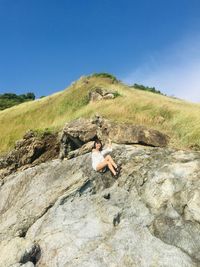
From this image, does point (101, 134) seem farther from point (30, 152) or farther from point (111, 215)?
point (111, 215)

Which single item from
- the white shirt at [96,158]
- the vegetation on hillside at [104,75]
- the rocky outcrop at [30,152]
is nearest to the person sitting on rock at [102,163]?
the white shirt at [96,158]

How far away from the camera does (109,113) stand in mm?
39250

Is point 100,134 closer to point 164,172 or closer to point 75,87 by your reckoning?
point 164,172

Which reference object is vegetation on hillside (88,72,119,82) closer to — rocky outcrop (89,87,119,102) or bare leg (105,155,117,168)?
rocky outcrop (89,87,119,102)

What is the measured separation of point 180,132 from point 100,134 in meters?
5.84

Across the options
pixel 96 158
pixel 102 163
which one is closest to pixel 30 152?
pixel 96 158

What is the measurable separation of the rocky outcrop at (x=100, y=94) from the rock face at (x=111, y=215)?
1480 centimetres

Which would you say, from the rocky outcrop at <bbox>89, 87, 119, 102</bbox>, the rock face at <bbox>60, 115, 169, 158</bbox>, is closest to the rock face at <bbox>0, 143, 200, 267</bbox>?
the rock face at <bbox>60, 115, 169, 158</bbox>

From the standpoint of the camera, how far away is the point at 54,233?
22.5 meters

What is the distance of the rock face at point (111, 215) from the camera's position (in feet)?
68.1

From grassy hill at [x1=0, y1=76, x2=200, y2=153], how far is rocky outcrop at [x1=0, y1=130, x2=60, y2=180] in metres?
2.54

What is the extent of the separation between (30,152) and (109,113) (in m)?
7.25

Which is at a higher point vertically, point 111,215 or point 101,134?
point 101,134

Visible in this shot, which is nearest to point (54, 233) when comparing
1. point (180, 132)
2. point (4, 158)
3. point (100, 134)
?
point (100, 134)
